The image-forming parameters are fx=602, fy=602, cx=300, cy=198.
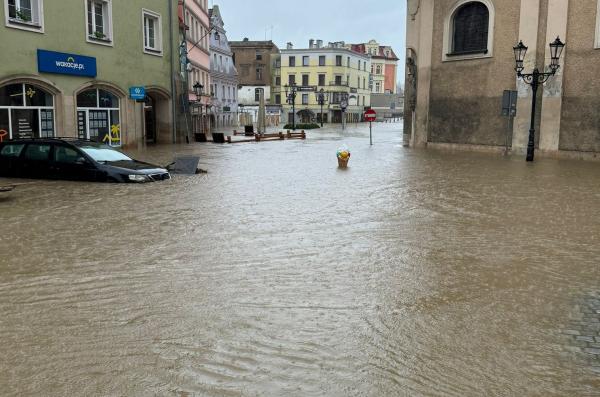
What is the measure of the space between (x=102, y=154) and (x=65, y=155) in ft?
2.86

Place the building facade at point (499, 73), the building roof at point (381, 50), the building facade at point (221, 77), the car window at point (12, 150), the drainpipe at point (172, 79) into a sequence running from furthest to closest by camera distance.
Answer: the building roof at point (381, 50) → the building facade at point (221, 77) → the drainpipe at point (172, 79) → the building facade at point (499, 73) → the car window at point (12, 150)

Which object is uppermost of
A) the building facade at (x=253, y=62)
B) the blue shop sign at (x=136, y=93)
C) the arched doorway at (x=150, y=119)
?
the building facade at (x=253, y=62)

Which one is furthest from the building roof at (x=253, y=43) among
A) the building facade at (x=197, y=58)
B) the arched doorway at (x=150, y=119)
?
the arched doorway at (x=150, y=119)

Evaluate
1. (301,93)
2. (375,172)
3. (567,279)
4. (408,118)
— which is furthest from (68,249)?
(301,93)

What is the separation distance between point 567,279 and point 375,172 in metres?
11.3

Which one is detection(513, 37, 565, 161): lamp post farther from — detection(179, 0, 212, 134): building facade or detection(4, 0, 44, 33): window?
detection(179, 0, 212, 134): building facade

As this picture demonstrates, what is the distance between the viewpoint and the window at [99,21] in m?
24.9

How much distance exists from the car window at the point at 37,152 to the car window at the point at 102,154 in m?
0.97

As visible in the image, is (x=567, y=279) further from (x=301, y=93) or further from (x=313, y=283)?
(x=301, y=93)

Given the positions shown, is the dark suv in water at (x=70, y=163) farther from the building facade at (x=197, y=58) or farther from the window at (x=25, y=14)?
the building facade at (x=197, y=58)

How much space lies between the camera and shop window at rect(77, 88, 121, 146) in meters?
25.1

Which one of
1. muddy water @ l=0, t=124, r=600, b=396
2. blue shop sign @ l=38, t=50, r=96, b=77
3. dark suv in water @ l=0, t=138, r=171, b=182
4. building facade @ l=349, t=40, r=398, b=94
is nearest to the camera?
muddy water @ l=0, t=124, r=600, b=396

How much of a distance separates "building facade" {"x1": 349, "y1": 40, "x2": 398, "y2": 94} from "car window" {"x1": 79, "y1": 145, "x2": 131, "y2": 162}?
4014 inches

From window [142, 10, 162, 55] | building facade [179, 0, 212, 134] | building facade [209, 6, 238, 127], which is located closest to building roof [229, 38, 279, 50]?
building facade [209, 6, 238, 127]
